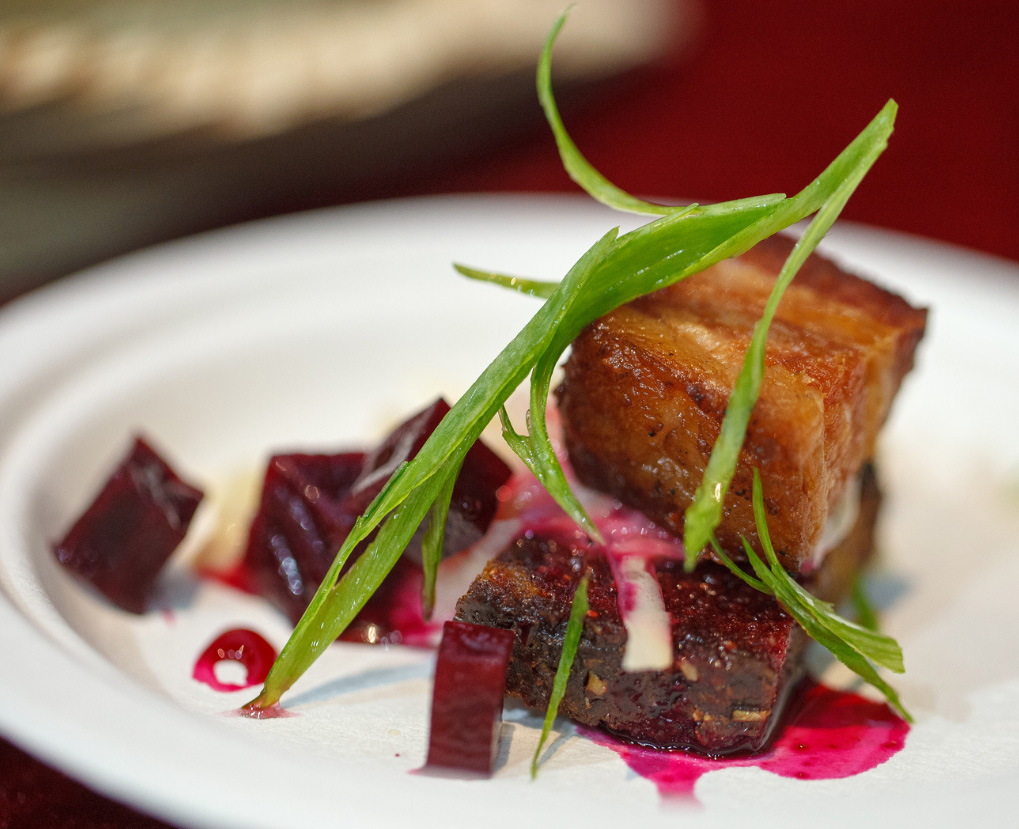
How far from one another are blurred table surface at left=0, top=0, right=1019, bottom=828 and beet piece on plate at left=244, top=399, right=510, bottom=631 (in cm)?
262

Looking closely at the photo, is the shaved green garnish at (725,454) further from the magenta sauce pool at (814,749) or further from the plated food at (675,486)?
the magenta sauce pool at (814,749)

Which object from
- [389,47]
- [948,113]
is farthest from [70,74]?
[948,113]

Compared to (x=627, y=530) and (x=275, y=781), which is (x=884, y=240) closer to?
(x=627, y=530)

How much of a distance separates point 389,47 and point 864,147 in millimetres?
3257

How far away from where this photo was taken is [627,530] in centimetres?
189

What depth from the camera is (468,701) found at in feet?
4.97

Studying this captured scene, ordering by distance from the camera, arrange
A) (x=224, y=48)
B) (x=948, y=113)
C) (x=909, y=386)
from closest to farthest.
Answer: (x=909, y=386)
(x=224, y=48)
(x=948, y=113)

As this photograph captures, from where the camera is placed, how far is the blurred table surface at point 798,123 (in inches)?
186

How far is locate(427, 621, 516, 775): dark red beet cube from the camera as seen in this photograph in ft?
4.92

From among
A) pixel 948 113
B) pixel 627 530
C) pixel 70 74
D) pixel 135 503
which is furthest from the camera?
Result: pixel 948 113

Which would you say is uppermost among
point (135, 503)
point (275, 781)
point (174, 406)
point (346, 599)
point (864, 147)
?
point (864, 147)

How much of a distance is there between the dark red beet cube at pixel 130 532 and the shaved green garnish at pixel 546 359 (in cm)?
57

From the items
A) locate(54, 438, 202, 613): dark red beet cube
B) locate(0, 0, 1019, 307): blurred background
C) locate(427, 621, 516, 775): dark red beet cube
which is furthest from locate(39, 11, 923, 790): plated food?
locate(0, 0, 1019, 307): blurred background

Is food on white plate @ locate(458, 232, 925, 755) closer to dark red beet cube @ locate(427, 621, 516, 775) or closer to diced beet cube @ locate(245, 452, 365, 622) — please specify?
dark red beet cube @ locate(427, 621, 516, 775)
